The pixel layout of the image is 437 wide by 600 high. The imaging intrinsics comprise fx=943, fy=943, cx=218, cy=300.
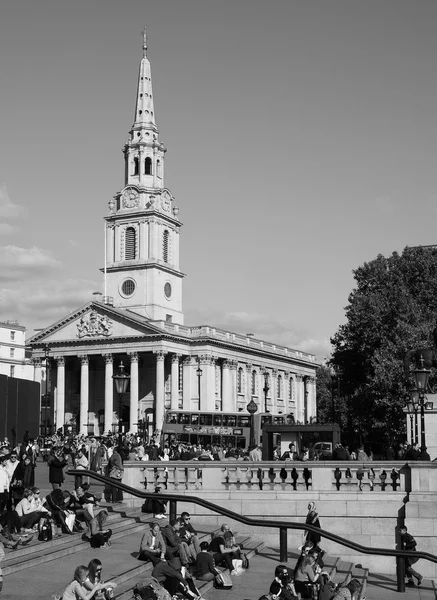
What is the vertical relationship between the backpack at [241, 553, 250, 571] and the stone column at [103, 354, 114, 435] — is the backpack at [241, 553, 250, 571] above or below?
below

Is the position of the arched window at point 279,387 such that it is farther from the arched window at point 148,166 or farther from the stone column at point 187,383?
the arched window at point 148,166

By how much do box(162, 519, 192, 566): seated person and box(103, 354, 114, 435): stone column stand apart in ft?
245

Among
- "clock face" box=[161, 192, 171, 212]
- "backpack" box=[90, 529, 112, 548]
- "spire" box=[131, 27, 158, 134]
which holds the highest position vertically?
"spire" box=[131, 27, 158, 134]

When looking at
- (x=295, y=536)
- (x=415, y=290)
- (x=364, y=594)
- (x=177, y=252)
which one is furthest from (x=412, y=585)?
(x=177, y=252)

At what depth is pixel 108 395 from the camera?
9444cm

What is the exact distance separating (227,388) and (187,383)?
190 inches

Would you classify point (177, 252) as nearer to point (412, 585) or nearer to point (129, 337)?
point (129, 337)

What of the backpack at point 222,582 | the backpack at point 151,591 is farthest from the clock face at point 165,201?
the backpack at point 151,591

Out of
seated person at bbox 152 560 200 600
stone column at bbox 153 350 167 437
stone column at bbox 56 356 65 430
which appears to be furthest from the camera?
stone column at bbox 56 356 65 430

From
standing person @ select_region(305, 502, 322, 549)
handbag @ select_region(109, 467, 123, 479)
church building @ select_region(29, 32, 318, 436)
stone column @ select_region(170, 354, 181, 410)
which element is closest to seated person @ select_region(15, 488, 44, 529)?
handbag @ select_region(109, 467, 123, 479)

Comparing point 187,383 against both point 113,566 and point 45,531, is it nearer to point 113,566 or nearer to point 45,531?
point 45,531

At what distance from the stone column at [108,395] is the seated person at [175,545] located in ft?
245

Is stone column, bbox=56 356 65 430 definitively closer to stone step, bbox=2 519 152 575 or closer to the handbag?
the handbag

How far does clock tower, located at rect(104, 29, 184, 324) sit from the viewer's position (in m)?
101
